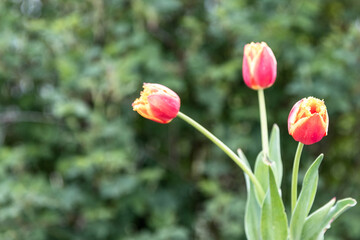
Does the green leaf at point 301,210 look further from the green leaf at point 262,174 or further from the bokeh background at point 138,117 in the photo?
the bokeh background at point 138,117

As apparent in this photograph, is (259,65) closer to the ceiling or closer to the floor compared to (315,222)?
closer to the ceiling

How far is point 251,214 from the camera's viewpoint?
895 millimetres

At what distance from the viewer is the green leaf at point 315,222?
807mm

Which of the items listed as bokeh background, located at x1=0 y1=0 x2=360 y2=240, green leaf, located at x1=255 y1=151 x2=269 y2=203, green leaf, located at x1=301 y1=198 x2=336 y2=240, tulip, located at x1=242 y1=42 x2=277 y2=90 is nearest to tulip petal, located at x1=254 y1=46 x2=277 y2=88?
tulip, located at x1=242 y1=42 x2=277 y2=90

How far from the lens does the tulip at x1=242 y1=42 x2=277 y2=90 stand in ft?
2.85

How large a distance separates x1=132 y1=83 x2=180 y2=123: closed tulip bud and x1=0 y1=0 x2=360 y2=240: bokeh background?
1.06 m

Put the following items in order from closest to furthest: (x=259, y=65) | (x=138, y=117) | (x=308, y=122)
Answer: (x=308, y=122) → (x=259, y=65) → (x=138, y=117)

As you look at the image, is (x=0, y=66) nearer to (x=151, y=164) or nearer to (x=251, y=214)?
(x=151, y=164)

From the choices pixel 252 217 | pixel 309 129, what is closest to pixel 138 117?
pixel 252 217

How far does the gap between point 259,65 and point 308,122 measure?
0.17 metres

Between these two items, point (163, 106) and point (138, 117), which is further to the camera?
point (138, 117)

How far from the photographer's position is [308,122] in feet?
2.43

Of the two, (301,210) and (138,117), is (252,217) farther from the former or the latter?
(138,117)

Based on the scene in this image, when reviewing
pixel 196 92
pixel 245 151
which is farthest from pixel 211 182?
pixel 196 92
